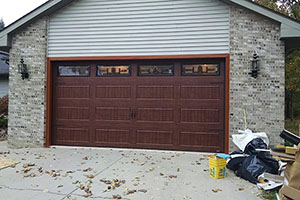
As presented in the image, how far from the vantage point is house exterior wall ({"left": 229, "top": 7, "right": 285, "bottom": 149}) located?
19.6ft

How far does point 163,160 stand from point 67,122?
10.7 feet

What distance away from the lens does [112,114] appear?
6984mm

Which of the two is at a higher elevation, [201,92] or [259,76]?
[259,76]

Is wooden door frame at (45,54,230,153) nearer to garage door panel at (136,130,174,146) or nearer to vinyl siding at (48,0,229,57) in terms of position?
vinyl siding at (48,0,229,57)

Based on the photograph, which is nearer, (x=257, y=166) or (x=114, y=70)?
(x=257, y=166)

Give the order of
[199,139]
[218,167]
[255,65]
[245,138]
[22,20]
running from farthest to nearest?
[22,20] → [199,139] → [255,65] → [245,138] → [218,167]

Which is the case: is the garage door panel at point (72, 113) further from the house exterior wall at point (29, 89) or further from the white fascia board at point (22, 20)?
the white fascia board at point (22, 20)

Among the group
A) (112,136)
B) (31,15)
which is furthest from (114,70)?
(31,15)

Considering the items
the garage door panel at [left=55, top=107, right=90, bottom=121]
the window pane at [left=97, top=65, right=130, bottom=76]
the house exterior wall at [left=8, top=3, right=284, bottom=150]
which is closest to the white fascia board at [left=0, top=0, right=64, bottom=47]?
the window pane at [left=97, top=65, right=130, bottom=76]

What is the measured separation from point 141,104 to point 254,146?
125 inches

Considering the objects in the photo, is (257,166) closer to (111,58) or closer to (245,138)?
(245,138)

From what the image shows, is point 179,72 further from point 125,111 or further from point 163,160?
point 163,160

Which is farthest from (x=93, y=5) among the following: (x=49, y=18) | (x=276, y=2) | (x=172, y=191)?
(x=276, y=2)

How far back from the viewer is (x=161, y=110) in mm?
6711
